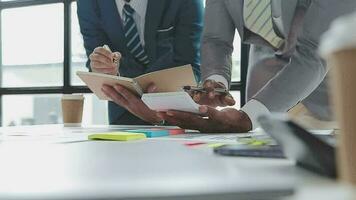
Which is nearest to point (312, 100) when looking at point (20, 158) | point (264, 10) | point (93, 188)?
point (264, 10)

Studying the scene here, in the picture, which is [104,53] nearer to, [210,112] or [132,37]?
[132,37]

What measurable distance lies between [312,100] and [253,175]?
1.30 m

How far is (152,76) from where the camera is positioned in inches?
57.6

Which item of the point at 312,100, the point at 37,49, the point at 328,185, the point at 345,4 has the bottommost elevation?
the point at 328,185

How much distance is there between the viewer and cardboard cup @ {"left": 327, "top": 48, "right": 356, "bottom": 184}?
37cm

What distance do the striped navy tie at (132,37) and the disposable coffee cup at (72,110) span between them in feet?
1.01

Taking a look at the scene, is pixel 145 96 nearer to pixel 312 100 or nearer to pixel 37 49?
pixel 312 100

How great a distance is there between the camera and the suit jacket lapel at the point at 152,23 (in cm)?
196

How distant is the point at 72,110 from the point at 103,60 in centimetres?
26

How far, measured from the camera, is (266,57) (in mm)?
1857

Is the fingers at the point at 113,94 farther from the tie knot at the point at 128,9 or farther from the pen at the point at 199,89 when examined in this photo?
the tie knot at the point at 128,9

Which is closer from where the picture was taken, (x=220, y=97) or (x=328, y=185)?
(x=328, y=185)

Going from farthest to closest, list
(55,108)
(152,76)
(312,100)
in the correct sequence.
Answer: (55,108), (312,100), (152,76)

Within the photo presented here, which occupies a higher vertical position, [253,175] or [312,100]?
[312,100]
